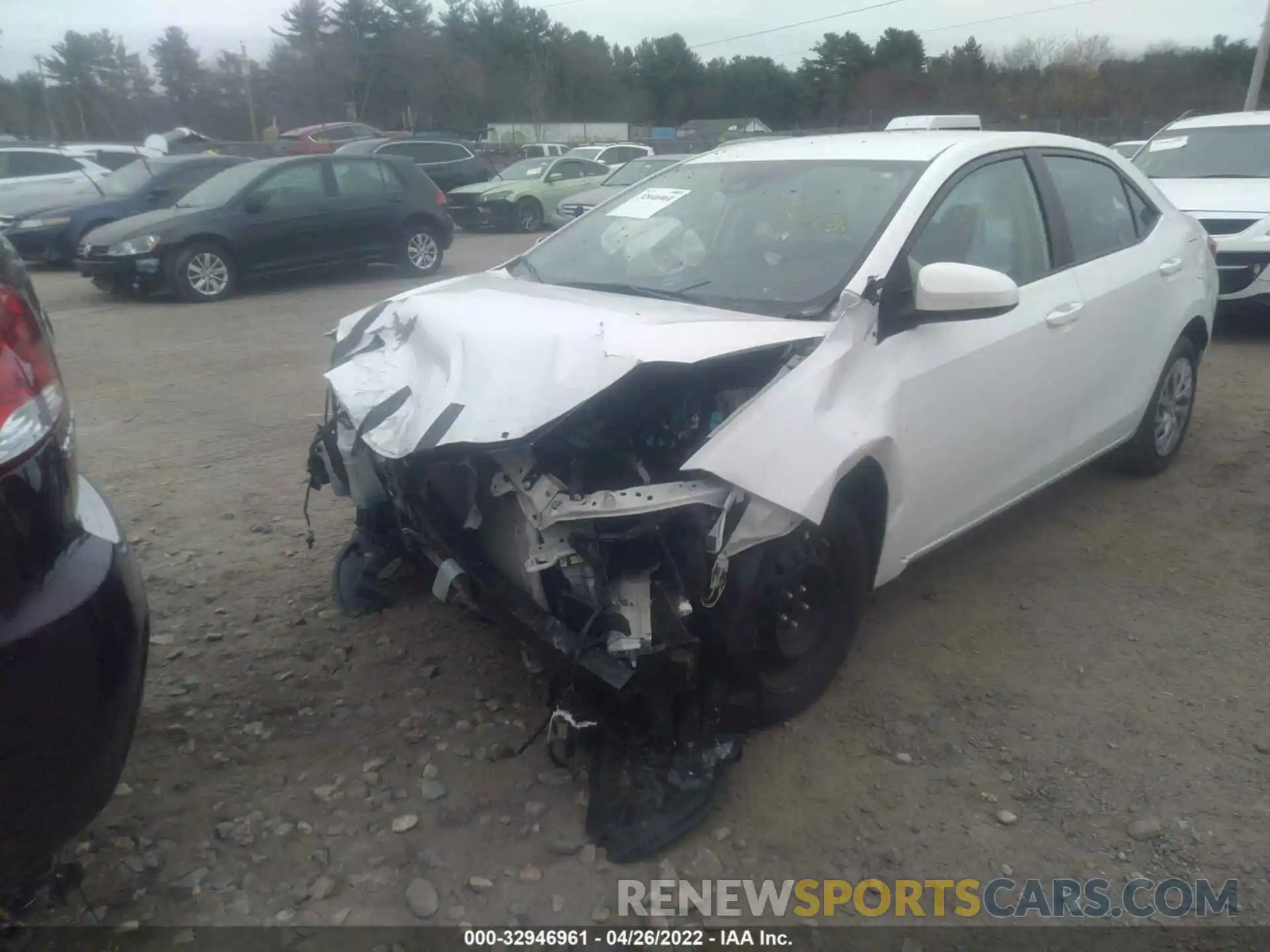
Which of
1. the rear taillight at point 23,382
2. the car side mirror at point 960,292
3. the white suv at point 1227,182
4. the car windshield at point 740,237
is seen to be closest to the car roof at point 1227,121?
the white suv at point 1227,182

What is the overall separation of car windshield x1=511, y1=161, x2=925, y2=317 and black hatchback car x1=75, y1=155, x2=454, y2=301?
811 centimetres

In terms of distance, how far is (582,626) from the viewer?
279cm

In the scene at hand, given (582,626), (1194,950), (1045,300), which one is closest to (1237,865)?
(1194,950)

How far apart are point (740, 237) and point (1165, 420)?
2.71 metres

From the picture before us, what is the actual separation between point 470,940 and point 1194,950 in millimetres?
1665

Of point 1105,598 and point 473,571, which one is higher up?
point 473,571

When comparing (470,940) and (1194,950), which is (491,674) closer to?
(470,940)

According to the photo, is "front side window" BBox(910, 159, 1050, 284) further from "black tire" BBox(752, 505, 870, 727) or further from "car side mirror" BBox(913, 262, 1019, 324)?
"black tire" BBox(752, 505, 870, 727)

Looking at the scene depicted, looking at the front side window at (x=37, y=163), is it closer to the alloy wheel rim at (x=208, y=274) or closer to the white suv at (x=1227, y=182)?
the alloy wheel rim at (x=208, y=274)

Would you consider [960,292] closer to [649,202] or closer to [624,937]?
[649,202]

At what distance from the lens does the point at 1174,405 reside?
5117 millimetres

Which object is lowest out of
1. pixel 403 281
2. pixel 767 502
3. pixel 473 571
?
pixel 403 281

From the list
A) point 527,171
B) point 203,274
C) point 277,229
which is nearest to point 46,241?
point 203,274

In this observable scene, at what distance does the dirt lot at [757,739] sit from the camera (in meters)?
2.59
